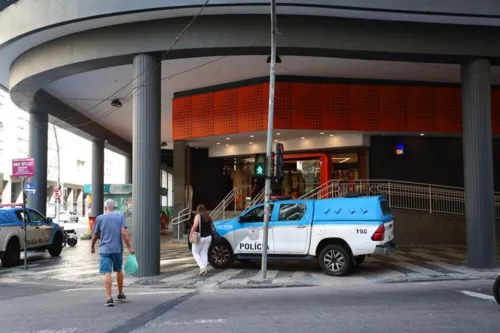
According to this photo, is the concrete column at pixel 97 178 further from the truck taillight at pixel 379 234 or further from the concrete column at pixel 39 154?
the truck taillight at pixel 379 234

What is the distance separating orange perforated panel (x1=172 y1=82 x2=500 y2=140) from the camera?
60.0 feet

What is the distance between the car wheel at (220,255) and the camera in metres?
12.8

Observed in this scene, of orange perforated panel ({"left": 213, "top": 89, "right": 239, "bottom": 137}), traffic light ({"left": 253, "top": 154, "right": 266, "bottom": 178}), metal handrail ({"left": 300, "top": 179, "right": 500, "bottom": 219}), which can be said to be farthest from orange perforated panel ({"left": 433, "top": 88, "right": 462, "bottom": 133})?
traffic light ({"left": 253, "top": 154, "right": 266, "bottom": 178})

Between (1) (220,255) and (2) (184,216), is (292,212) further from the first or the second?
(2) (184,216)

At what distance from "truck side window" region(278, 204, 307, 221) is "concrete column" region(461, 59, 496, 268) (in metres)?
4.82

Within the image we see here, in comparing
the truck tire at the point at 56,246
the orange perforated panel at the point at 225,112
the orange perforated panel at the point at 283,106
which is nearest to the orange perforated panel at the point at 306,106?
the orange perforated panel at the point at 283,106

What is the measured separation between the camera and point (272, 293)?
9.52m

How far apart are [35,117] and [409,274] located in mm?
16612

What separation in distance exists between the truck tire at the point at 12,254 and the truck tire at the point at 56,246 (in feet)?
7.42

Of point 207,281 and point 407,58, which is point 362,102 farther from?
point 207,281

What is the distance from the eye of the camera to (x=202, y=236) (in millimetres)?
12242

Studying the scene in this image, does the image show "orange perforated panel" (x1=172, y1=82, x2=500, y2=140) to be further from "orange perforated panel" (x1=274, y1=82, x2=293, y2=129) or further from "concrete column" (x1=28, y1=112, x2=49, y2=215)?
"concrete column" (x1=28, y1=112, x2=49, y2=215)

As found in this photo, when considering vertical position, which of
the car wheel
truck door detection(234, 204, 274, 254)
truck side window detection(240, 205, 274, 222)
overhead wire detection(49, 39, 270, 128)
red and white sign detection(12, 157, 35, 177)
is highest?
overhead wire detection(49, 39, 270, 128)

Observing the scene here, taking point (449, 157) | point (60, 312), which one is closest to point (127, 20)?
point (60, 312)
